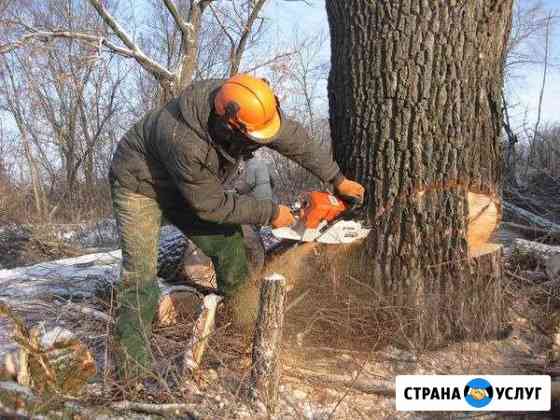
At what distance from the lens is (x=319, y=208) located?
2.63 m

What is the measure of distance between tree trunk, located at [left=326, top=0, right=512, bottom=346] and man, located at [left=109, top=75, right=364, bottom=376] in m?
0.27

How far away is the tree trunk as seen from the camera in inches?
98.3

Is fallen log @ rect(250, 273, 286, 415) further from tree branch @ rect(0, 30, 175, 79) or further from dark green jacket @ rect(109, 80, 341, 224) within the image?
tree branch @ rect(0, 30, 175, 79)

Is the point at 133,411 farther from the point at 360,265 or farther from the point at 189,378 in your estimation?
the point at 360,265

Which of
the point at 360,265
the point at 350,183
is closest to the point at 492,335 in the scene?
the point at 360,265

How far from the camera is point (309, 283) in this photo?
3018 mm

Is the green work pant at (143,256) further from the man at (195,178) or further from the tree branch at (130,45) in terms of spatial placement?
the tree branch at (130,45)

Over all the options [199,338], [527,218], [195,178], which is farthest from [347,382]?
[527,218]

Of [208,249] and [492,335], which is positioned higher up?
[208,249]

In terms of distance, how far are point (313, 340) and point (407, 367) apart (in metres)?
0.59

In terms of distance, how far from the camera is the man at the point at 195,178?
2297 mm

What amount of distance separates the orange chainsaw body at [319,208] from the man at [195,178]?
86mm

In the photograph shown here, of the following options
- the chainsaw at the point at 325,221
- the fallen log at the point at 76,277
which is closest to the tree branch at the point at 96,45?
the fallen log at the point at 76,277

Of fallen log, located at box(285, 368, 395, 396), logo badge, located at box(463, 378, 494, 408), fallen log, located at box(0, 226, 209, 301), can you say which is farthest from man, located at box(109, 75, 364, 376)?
logo badge, located at box(463, 378, 494, 408)
